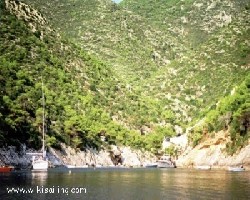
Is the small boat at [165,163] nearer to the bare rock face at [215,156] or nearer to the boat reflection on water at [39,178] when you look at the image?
the bare rock face at [215,156]

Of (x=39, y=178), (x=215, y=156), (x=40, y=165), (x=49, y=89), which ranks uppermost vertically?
(x=49, y=89)

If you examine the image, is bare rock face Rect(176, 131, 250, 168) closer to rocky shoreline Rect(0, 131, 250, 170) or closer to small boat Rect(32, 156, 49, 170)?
rocky shoreline Rect(0, 131, 250, 170)

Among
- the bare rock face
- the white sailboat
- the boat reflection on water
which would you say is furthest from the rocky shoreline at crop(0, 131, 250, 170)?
the boat reflection on water

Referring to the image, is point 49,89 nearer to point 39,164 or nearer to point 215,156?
point 39,164

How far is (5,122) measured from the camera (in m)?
111

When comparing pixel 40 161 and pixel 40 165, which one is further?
pixel 40 161

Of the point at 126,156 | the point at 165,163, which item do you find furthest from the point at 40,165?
the point at 165,163

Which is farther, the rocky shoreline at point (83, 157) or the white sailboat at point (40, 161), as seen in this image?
the white sailboat at point (40, 161)

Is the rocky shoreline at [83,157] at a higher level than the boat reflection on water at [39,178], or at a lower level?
higher

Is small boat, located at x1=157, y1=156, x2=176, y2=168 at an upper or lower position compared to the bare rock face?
lower

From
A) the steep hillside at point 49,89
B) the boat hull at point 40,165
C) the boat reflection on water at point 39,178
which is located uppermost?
the steep hillside at point 49,89

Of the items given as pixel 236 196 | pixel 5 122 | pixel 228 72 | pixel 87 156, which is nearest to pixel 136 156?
pixel 87 156

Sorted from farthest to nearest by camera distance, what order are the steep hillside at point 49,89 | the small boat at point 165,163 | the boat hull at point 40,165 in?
the small boat at point 165,163 < the steep hillside at point 49,89 < the boat hull at point 40,165

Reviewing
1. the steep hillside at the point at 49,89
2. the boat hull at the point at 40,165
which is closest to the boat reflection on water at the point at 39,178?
the boat hull at the point at 40,165
